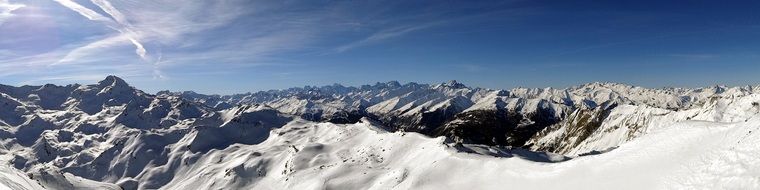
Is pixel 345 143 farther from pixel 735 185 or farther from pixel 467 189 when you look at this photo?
pixel 735 185

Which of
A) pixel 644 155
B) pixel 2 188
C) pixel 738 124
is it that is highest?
pixel 738 124

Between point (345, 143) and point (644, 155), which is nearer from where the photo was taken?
point (644, 155)

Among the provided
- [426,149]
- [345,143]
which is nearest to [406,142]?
[426,149]

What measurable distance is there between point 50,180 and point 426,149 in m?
99.1

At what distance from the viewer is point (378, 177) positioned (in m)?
102

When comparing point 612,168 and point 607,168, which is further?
point 607,168

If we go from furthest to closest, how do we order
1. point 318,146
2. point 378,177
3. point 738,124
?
point 318,146, point 378,177, point 738,124

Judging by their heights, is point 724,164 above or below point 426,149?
above

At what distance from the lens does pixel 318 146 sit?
579 feet

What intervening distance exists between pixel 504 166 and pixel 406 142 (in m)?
A: 71.4

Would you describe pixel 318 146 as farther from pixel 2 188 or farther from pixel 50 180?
pixel 2 188

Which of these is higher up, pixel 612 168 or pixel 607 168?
pixel 612 168

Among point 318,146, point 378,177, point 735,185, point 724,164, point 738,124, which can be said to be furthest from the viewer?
point 318,146

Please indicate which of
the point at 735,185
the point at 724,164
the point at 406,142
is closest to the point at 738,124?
the point at 724,164
